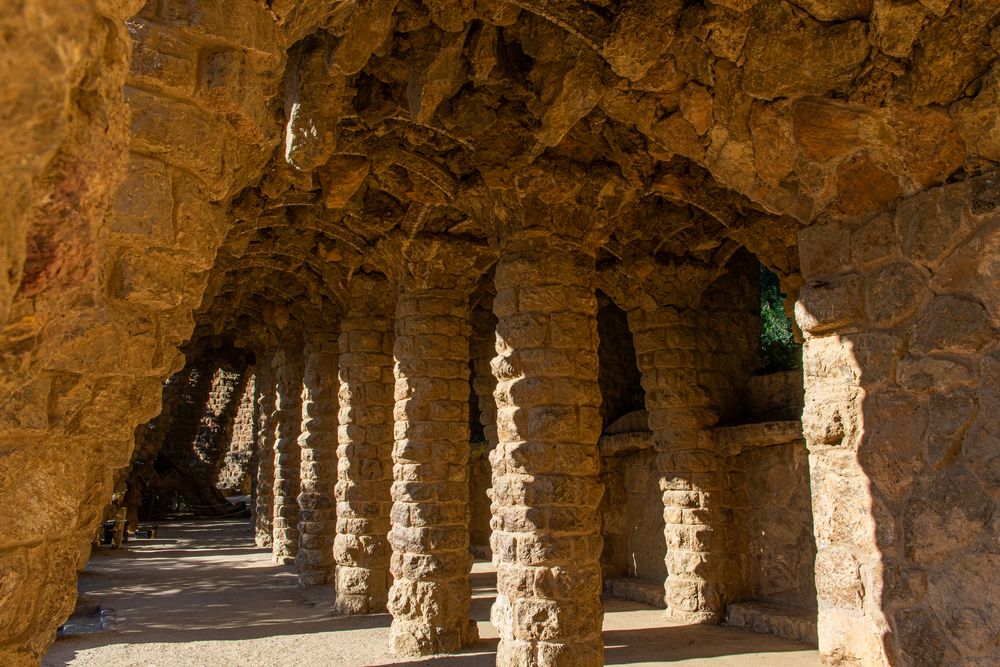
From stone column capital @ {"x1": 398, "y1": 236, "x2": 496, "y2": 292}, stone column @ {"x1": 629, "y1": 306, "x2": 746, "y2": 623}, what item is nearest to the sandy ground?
stone column @ {"x1": 629, "y1": 306, "x2": 746, "y2": 623}

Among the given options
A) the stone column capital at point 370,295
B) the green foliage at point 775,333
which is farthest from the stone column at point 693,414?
the stone column capital at point 370,295

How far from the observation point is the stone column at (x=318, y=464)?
1285 centimetres

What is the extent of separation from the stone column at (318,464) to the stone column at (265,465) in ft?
15.0

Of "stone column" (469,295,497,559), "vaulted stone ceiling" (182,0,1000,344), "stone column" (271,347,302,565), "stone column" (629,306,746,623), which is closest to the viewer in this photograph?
"vaulted stone ceiling" (182,0,1000,344)

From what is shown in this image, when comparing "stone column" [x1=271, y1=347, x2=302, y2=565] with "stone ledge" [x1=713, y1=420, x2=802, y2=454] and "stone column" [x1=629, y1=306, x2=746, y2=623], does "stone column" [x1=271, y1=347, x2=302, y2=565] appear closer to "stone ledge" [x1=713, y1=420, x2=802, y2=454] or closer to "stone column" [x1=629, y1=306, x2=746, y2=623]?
"stone column" [x1=629, y1=306, x2=746, y2=623]

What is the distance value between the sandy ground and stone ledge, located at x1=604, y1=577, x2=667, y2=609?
7.8 inches

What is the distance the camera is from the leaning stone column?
8461mm

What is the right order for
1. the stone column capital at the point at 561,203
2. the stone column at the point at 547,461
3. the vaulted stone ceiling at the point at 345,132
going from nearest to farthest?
the vaulted stone ceiling at the point at 345,132, the stone column at the point at 547,461, the stone column capital at the point at 561,203

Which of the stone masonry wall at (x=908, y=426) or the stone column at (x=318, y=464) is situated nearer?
the stone masonry wall at (x=908, y=426)

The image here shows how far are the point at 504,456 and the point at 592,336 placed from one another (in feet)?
4.31

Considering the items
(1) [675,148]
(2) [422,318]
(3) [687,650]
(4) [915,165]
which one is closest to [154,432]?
(2) [422,318]

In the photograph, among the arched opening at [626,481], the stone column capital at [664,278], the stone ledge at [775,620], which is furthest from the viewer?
the arched opening at [626,481]

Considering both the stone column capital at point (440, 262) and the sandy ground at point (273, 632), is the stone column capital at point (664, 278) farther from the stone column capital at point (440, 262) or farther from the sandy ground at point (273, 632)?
the sandy ground at point (273, 632)

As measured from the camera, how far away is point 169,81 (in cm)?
243
